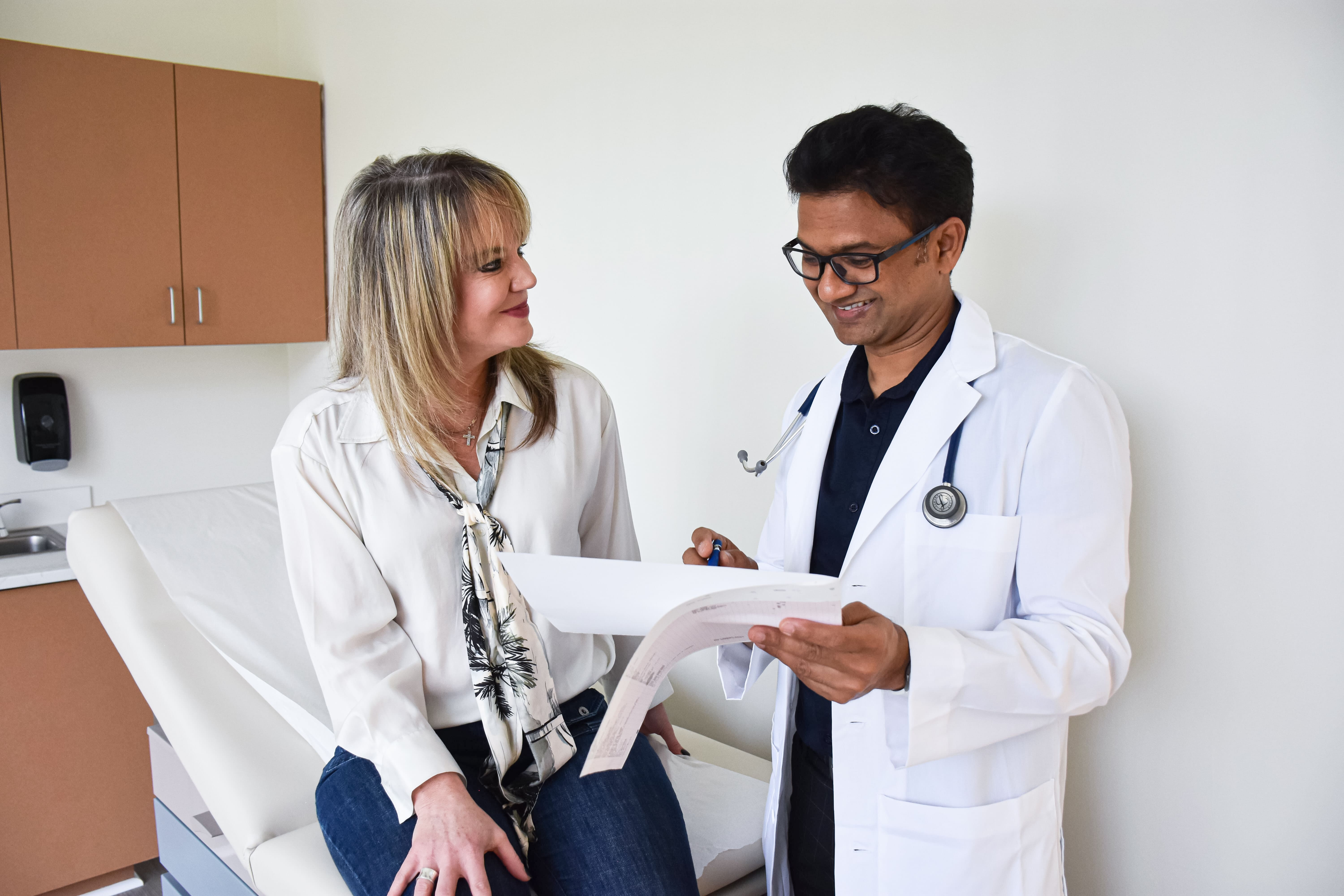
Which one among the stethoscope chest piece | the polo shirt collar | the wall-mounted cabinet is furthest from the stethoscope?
the wall-mounted cabinet

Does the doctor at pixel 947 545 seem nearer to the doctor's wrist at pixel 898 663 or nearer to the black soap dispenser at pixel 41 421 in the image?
the doctor's wrist at pixel 898 663

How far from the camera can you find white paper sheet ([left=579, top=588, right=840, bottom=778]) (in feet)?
2.67

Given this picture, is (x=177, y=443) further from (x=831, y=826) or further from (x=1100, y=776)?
(x=1100, y=776)

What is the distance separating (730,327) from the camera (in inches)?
73.4

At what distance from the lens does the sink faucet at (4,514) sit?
2.80 metres

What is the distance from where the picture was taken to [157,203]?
275 centimetres

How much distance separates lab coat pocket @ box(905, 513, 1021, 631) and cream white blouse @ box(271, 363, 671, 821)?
51 cm

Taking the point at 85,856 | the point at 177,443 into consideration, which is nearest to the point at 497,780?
the point at 85,856

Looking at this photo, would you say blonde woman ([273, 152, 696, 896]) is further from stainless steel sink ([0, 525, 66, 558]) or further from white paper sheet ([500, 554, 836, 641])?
stainless steel sink ([0, 525, 66, 558])

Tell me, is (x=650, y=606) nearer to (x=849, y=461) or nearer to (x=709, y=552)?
(x=709, y=552)

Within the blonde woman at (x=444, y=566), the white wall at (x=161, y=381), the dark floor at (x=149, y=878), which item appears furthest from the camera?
the white wall at (x=161, y=381)

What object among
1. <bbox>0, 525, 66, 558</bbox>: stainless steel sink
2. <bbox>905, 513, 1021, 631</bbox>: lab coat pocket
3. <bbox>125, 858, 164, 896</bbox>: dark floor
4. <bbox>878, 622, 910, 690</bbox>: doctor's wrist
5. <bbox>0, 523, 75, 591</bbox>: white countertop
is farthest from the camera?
<bbox>0, 525, 66, 558</bbox>: stainless steel sink

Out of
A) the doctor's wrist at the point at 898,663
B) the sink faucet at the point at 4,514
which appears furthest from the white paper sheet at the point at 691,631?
the sink faucet at the point at 4,514

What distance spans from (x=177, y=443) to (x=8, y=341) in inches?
28.6
